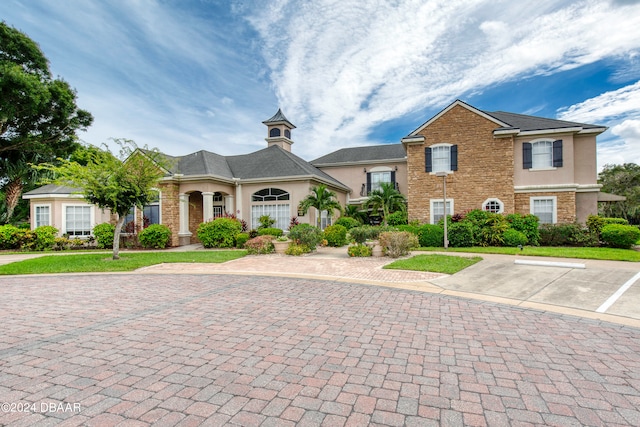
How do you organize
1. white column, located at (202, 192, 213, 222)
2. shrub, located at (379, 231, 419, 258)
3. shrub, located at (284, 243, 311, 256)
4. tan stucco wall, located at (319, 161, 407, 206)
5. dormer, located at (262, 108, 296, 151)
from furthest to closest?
dormer, located at (262, 108, 296, 151), tan stucco wall, located at (319, 161, 407, 206), white column, located at (202, 192, 213, 222), shrub, located at (284, 243, 311, 256), shrub, located at (379, 231, 419, 258)

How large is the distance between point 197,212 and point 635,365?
22099 mm

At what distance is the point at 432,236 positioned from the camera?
1719 centimetres

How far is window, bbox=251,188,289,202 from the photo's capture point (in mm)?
21125

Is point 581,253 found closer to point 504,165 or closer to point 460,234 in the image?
point 460,234

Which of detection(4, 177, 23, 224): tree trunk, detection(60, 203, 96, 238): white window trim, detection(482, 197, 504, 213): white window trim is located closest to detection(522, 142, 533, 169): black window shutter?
detection(482, 197, 504, 213): white window trim

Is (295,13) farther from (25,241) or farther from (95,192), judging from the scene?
(25,241)

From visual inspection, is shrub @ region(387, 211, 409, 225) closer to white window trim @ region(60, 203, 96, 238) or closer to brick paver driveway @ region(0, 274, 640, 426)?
brick paver driveway @ region(0, 274, 640, 426)

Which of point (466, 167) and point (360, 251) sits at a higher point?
point (466, 167)

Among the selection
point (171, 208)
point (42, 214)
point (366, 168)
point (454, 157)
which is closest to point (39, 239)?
point (42, 214)

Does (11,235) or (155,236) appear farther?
(11,235)

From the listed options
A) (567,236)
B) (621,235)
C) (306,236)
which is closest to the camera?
(621,235)

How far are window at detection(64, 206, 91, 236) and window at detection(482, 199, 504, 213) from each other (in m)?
25.2

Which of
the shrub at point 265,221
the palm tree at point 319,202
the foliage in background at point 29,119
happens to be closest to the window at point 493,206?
the palm tree at point 319,202

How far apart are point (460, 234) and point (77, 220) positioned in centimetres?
2350
